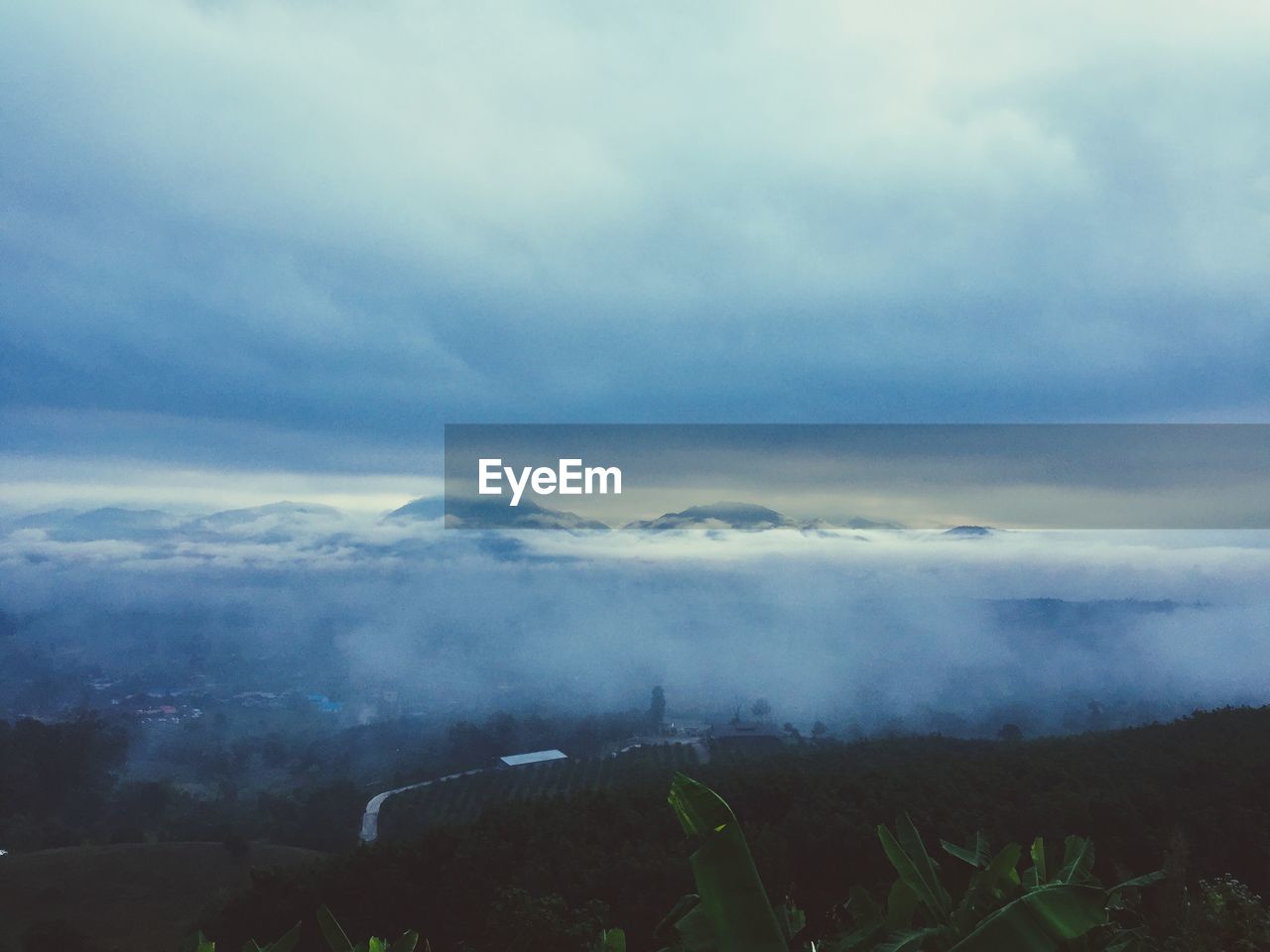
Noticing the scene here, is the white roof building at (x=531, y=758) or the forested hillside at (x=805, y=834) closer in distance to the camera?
the forested hillside at (x=805, y=834)

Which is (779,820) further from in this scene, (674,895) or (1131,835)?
(1131,835)

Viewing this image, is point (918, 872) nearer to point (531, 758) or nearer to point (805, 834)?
point (805, 834)

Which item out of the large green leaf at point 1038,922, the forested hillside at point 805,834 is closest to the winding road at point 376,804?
the forested hillside at point 805,834

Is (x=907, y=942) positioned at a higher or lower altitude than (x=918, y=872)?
higher

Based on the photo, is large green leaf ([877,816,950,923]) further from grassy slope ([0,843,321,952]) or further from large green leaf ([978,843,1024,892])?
grassy slope ([0,843,321,952])

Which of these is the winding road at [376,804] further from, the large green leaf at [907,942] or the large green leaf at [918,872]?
the large green leaf at [907,942]

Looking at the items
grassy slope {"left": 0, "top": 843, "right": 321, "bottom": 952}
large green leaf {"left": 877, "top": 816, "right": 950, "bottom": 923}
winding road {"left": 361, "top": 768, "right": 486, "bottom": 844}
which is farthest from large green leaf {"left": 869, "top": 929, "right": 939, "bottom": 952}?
winding road {"left": 361, "top": 768, "right": 486, "bottom": 844}

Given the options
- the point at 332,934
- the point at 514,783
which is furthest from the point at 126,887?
the point at 332,934
